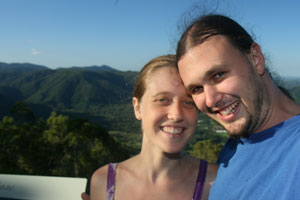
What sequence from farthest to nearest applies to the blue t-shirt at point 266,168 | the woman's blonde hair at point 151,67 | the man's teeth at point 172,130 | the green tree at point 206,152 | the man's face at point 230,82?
1. the green tree at point 206,152
2. the woman's blonde hair at point 151,67
3. the man's teeth at point 172,130
4. the man's face at point 230,82
5. the blue t-shirt at point 266,168

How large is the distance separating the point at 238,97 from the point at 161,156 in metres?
1.23

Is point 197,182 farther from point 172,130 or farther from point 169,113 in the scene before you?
point 169,113

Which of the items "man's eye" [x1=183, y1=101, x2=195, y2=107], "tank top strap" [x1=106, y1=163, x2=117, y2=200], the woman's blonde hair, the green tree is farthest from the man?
the green tree

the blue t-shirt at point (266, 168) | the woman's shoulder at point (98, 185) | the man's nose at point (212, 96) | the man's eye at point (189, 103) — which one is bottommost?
the woman's shoulder at point (98, 185)

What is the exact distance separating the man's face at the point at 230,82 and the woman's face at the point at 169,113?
0.83 feet

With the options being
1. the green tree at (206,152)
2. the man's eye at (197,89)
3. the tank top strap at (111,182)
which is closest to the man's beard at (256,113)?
the man's eye at (197,89)

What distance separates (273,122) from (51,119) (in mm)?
24342

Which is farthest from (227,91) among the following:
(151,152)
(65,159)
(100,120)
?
(100,120)

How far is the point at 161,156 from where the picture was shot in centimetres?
297

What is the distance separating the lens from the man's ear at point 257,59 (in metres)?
2.41

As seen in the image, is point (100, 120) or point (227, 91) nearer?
point (227, 91)

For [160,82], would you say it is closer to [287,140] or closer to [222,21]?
[222,21]

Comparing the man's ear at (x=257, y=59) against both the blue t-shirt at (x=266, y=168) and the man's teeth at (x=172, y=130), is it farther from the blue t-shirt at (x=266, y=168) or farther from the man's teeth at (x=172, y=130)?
the man's teeth at (x=172, y=130)

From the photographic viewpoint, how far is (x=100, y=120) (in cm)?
13912
